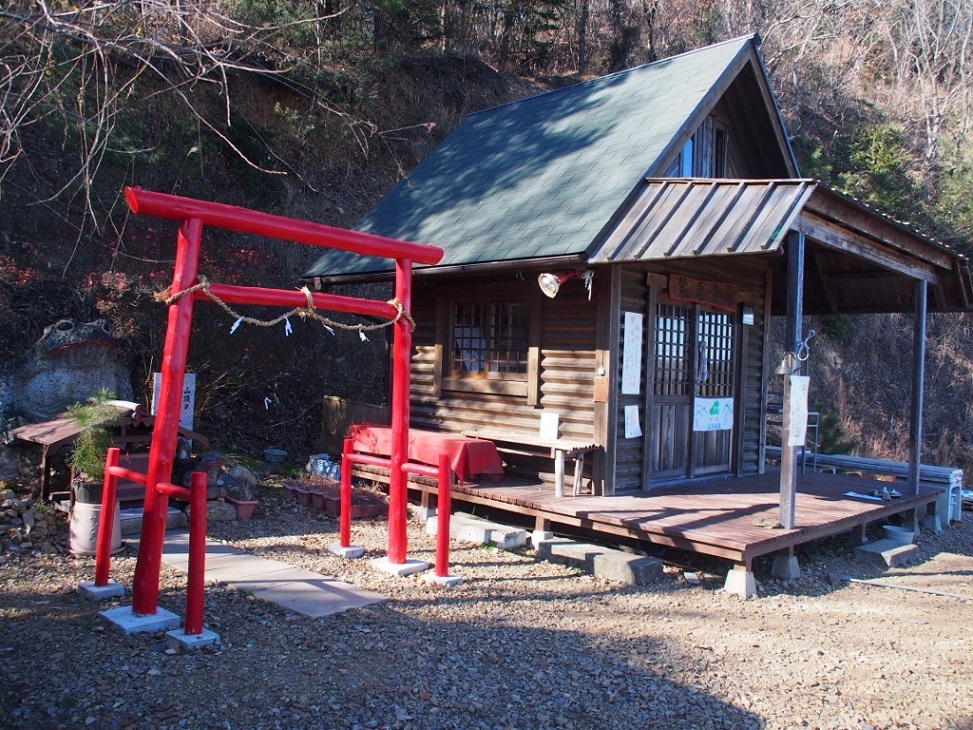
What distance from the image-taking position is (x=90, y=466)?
22.9ft

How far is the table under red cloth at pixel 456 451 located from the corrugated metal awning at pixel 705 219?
254 centimetres

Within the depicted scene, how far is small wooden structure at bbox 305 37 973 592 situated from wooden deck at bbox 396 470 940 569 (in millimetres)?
208

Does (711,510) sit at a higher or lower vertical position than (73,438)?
lower

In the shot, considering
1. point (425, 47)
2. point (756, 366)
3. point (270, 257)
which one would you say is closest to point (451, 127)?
point (425, 47)

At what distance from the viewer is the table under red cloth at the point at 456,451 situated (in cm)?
857

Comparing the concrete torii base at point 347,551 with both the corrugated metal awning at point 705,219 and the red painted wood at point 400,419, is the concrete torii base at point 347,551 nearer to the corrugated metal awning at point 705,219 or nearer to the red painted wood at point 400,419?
the red painted wood at point 400,419

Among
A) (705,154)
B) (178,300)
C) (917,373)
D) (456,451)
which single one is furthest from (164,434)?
(917,373)

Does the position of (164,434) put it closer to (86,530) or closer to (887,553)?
(86,530)

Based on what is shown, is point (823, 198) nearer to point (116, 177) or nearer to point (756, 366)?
point (756, 366)

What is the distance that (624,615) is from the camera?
5.90m

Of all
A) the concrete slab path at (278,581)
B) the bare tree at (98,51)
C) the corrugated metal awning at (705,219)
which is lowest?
the concrete slab path at (278,581)

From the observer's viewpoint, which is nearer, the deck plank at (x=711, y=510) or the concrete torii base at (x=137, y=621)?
the concrete torii base at (x=137, y=621)

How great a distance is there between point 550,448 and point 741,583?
2.51m

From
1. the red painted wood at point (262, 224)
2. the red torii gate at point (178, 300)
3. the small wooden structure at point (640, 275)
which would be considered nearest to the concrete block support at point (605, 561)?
the small wooden structure at point (640, 275)
